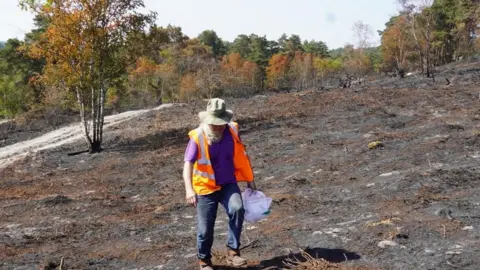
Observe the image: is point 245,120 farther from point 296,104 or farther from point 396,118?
point 396,118

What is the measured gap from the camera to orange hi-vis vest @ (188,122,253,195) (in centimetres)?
434

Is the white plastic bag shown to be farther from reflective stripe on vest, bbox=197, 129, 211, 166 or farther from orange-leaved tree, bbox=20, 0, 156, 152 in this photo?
orange-leaved tree, bbox=20, 0, 156, 152

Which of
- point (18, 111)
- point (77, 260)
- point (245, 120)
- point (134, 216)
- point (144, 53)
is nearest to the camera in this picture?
point (77, 260)

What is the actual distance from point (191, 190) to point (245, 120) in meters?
13.4

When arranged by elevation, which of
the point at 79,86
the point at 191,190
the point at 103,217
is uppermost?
the point at 79,86

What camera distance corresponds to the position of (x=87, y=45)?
14.9 metres

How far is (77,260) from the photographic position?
18.7 feet

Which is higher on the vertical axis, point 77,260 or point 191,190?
point 191,190

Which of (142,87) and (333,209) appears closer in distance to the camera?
(333,209)

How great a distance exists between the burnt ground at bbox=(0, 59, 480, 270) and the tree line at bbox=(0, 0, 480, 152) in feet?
8.44

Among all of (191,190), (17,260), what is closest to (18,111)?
(17,260)

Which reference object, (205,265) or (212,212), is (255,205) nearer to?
(212,212)

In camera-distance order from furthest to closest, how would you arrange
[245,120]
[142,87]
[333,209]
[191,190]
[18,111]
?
[142,87], [18,111], [245,120], [333,209], [191,190]

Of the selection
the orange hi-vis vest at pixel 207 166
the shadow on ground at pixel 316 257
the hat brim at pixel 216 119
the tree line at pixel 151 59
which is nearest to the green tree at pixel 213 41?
the tree line at pixel 151 59
